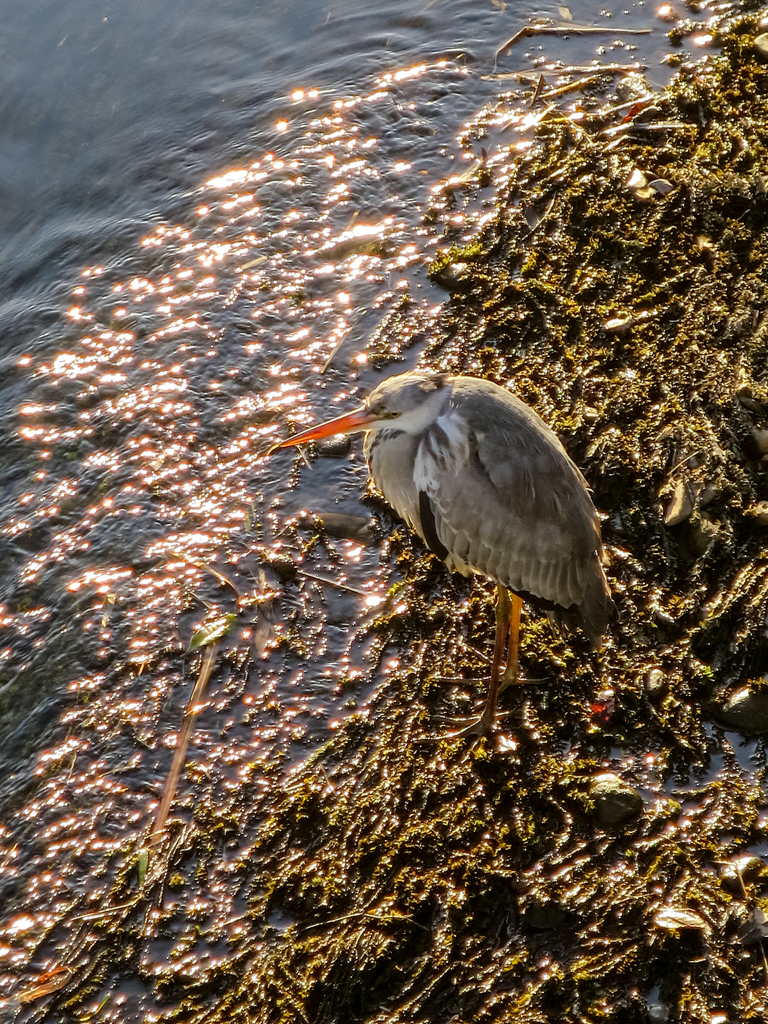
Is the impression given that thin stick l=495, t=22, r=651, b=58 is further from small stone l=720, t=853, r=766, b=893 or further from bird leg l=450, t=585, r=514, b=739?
small stone l=720, t=853, r=766, b=893

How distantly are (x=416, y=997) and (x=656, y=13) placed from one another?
6.94 metres

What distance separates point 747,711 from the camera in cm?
344

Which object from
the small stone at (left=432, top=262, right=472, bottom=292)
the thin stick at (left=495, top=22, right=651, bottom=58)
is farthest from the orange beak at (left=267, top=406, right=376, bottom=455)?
the thin stick at (left=495, top=22, right=651, bottom=58)

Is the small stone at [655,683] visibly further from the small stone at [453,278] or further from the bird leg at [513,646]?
the small stone at [453,278]

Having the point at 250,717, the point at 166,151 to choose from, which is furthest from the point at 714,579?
the point at 166,151

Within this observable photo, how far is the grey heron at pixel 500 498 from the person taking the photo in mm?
3492

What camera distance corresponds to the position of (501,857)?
3.22 metres

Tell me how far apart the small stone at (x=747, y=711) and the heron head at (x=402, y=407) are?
59.5 inches

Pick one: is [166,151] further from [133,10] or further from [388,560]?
[388,560]

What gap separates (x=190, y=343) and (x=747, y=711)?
341 cm

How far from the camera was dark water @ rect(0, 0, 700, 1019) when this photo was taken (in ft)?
12.2

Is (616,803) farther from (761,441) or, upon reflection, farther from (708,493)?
→ (761,441)

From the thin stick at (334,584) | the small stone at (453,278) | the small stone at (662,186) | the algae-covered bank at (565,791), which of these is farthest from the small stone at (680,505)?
the small stone at (662,186)

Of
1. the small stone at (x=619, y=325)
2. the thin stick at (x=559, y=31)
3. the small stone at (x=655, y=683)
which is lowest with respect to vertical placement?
the small stone at (x=655, y=683)
